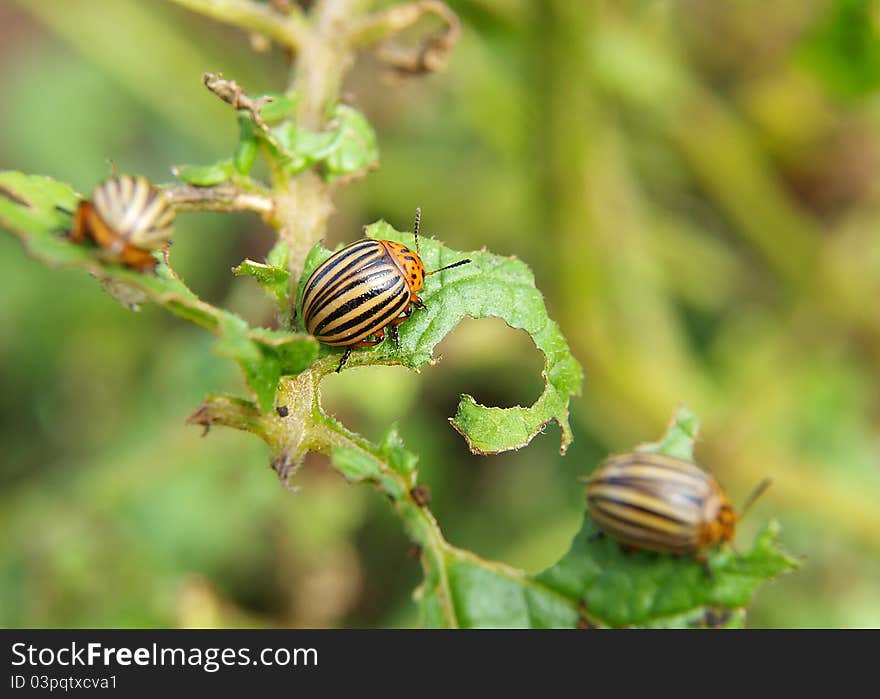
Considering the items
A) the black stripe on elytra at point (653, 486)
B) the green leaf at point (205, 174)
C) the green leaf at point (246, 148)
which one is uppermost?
the green leaf at point (246, 148)

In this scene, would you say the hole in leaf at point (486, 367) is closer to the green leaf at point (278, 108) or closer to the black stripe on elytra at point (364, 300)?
the green leaf at point (278, 108)

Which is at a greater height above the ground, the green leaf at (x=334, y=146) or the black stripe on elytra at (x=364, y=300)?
the green leaf at (x=334, y=146)

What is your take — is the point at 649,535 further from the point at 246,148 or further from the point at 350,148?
the point at 246,148

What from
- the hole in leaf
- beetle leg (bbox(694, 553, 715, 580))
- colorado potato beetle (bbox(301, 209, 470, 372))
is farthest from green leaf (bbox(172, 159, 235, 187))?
the hole in leaf

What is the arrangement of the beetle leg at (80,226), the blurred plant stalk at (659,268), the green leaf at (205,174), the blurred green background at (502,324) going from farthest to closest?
1. the blurred green background at (502,324)
2. the blurred plant stalk at (659,268)
3. the green leaf at (205,174)
4. the beetle leg at (80,226)

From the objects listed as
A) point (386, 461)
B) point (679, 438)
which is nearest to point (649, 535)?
point (679, 438)

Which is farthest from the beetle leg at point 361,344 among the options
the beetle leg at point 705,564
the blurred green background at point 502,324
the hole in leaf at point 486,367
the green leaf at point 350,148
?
the hole in leaf at point 486,367
